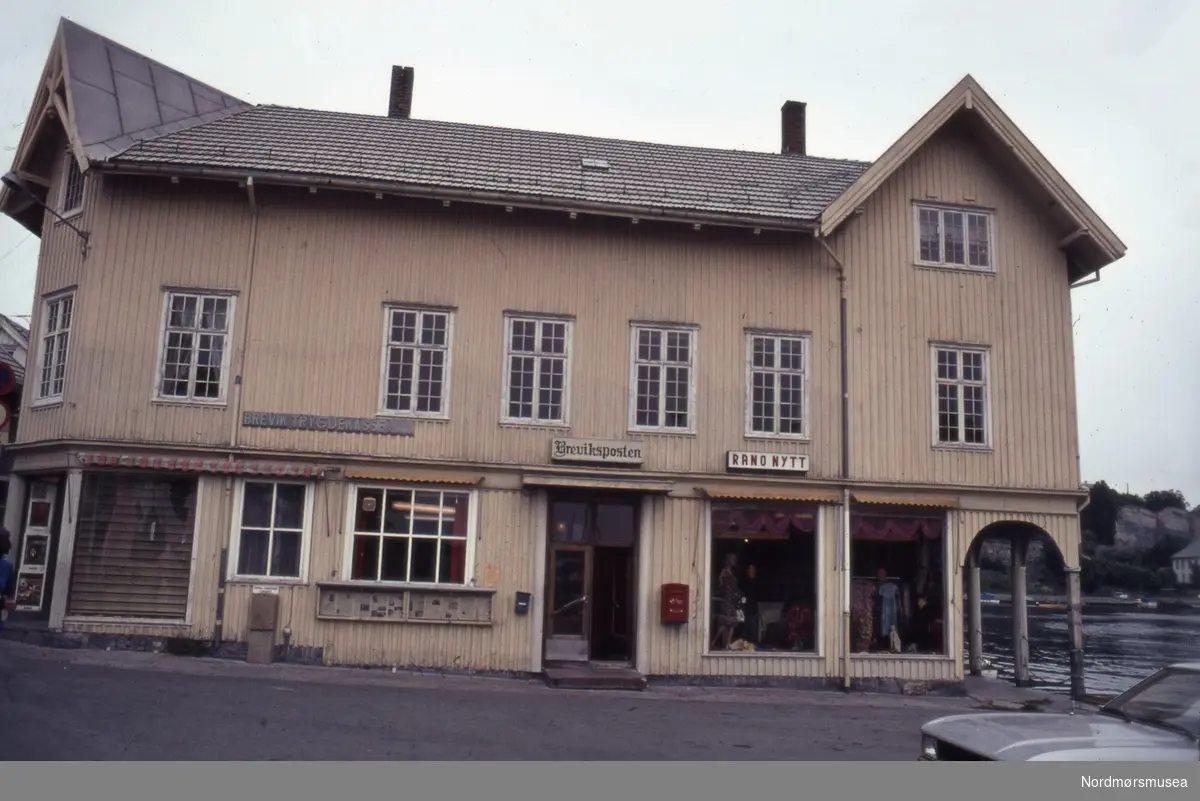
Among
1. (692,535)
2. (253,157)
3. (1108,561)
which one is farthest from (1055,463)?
(253,157)

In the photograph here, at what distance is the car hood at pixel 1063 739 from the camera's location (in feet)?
21.8

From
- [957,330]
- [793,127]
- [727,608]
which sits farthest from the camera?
[793,127]

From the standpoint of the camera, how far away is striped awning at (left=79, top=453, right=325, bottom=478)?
1688 cm

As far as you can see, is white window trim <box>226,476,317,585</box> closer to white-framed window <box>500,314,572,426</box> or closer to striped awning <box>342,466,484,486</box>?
striped awning <box>342,466,484,486</box>

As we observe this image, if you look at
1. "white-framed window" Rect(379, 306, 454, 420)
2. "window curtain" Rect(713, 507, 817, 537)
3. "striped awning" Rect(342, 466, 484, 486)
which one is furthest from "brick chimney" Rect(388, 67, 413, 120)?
"window curtain" Rect(713, 507, 817, 537)

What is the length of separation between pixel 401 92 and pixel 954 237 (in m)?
12.8

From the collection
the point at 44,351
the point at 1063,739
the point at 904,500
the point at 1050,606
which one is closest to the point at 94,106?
the point at 44,351

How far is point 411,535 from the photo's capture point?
57.9 ft

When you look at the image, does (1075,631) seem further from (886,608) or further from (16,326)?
(16,326)

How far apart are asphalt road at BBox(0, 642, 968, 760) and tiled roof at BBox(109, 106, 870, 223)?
836cm

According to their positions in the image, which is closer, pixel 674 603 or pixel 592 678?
pixel 592 678

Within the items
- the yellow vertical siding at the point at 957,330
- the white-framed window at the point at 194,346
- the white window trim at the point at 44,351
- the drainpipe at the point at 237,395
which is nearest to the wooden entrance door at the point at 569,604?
the yellow vertical siding at the point at 957,330

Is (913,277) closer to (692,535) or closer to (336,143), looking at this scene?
(692,535)

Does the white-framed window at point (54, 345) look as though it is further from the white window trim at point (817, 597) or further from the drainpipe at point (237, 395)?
the white window trim at point (817, 597)
